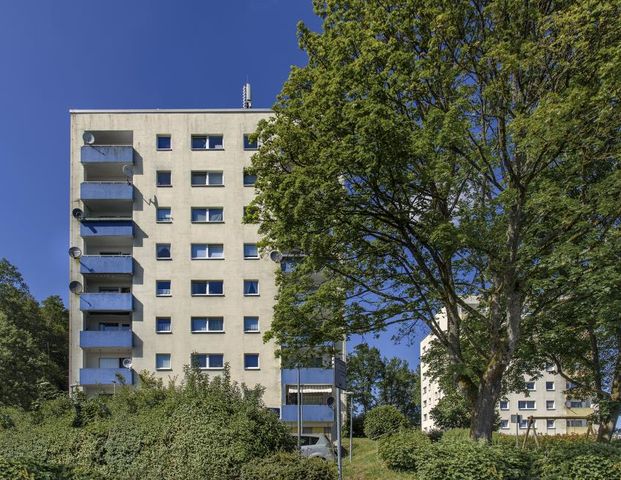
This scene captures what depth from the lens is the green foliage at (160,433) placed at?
1241 cm

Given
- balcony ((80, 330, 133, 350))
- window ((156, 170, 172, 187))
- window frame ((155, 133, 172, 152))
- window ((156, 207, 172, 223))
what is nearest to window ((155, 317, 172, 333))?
balcony ((80, 330, 133, 350))

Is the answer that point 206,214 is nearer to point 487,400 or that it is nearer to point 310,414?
point 310,414

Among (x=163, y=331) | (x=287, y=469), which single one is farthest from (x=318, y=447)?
(x=163, y=331)

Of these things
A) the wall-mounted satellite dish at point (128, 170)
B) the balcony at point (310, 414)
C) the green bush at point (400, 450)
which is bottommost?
the balcony at point (310, 414)

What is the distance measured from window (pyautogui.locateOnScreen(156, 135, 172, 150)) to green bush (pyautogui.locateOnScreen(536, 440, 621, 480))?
32076 millimetres

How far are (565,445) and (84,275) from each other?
31.6 meters

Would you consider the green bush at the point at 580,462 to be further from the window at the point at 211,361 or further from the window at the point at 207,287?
the window at the point at 207,287

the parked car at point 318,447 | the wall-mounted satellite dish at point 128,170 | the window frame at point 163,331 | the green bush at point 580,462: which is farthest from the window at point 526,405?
the green bush at point 580,462

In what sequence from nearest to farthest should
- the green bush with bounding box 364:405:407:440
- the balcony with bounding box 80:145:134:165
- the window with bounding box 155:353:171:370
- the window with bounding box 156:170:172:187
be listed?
the green bush with bounding box 364:405:407:440 → the window with bounding box 155:353:171:370 → the balcony with bounding box 80:145:134:165 → the window with bounding box 156:170:172:187

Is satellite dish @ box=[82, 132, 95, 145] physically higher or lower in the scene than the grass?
higher

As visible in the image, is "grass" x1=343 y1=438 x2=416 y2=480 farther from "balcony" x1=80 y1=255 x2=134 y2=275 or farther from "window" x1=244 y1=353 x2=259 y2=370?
"balcony" x1=80 y1=255 x2=134 y2=275

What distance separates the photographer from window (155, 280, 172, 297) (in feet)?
118

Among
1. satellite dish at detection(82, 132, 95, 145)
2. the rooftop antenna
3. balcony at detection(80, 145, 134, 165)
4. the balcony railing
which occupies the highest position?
the rooftop antenna

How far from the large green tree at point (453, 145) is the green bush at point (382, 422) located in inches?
615
